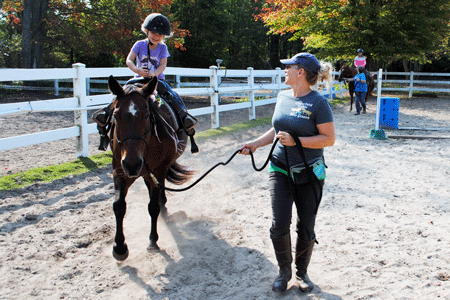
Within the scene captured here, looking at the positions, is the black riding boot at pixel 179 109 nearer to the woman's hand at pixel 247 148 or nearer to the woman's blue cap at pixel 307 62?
the woman's hand at pixel 247 148

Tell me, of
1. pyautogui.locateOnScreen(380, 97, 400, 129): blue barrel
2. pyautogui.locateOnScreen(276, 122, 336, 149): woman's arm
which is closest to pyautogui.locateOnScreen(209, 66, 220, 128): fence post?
pyautogui.locateOnScreen(380, 97, 400, 129): blue barrel

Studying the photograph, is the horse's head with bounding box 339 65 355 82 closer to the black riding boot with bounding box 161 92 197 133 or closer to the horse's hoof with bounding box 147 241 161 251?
the black riding boot with bounding box 161 92 197 133

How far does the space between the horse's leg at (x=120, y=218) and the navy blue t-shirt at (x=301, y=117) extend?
1.58m

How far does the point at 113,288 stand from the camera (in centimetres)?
331

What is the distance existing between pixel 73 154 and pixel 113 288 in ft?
17.0

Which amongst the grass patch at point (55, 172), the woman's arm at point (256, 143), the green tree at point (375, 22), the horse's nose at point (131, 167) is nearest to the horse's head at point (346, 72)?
the green tree at point (375, 22)

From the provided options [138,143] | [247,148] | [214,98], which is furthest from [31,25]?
[247,148]

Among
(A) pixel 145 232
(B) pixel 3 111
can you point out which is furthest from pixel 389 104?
(B) pixel 3 111

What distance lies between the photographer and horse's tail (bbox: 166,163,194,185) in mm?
5004

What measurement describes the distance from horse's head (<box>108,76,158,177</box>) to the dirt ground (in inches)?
41.9

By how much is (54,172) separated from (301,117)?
4.78m

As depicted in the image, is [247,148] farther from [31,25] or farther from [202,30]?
[202,30]

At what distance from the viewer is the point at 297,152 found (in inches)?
121

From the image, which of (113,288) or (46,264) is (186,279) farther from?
(46,264)
